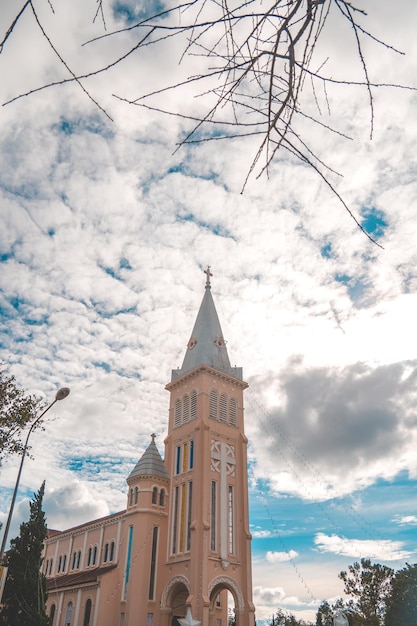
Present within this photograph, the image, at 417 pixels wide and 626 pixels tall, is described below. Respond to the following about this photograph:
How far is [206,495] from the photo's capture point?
29438 mm

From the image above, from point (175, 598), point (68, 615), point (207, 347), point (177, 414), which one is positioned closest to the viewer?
point (175, 598)

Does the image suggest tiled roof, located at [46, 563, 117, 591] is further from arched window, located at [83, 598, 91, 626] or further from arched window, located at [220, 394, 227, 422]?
arched window, located at [220, 394, 227, 422]

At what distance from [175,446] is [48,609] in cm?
1419

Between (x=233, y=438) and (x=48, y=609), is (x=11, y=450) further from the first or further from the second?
(x=48, y=609)

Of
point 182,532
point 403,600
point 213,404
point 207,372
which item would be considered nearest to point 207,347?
point 207,372

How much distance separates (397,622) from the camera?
32.3 meters

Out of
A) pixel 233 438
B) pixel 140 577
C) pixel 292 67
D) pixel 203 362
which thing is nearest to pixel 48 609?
pixel 140 577

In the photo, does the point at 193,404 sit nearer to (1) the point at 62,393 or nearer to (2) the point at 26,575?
(2) the point at 26,575

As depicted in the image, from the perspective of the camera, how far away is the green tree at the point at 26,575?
A: 2033 cm

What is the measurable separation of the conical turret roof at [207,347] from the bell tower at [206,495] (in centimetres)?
10

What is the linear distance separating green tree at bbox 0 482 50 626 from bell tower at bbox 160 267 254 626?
755 cm

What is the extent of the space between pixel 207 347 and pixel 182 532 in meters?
12.6

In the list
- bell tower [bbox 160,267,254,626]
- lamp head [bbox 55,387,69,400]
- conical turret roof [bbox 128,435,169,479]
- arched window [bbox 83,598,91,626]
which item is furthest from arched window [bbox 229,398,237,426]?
lamp head [bbox 55,387,69,400]

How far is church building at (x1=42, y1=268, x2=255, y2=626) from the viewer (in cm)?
2780
